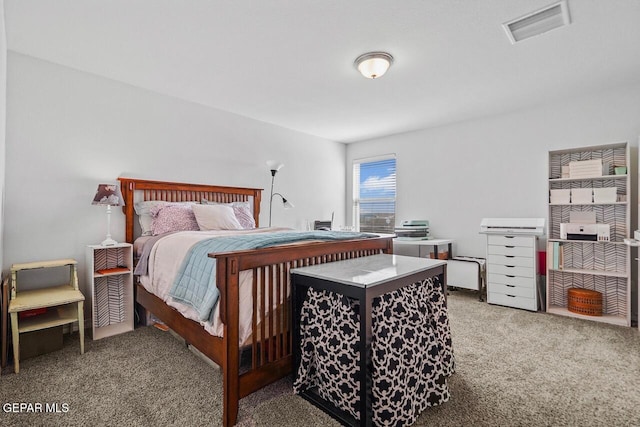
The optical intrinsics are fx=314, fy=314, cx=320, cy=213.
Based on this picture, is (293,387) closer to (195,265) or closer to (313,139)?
(195,265)

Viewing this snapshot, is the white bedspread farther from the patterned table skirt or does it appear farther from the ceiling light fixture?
the ceiling light fixture

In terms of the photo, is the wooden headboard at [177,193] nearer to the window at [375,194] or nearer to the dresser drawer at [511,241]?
the window at [375,194]

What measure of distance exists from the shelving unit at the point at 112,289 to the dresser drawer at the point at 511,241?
3742 mm

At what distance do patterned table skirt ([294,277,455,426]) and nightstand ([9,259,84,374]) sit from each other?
177 cm

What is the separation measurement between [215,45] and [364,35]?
3.69 ft

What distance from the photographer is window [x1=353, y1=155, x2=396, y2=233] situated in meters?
5.15

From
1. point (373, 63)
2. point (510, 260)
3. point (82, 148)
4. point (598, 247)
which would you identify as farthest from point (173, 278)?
point (598, 247)

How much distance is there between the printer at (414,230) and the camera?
14.1ft

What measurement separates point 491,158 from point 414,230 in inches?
Result: 52.8

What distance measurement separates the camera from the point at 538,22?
209cm

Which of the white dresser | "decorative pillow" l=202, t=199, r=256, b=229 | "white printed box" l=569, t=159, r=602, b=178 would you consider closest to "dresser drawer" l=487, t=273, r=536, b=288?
the white dresser

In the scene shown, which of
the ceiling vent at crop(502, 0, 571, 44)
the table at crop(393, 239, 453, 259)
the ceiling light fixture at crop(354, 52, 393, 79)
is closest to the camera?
the ceiling vent at crop(502, 0, 571, 44)

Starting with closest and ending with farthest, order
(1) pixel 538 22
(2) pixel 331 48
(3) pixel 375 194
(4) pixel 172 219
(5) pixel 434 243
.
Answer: (1) pixel 538 22 < (2) pixel 331 48 < (4) pixel 172 219 < (5) pixel 434 243 < (3) pixel 375 194

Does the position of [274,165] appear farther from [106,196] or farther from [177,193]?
[106,196]
